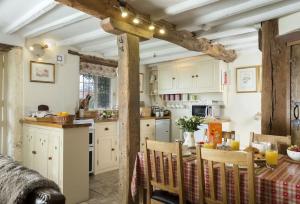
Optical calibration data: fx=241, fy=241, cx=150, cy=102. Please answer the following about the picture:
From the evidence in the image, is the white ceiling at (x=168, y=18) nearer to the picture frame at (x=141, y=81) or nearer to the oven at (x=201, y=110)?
the oven at (x=201, y=110)

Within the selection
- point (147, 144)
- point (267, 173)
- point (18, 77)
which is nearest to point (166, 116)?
point (18, 77)

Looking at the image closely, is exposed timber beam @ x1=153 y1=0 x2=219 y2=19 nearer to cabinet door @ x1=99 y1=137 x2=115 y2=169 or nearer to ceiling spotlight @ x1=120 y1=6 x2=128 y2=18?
ceiling spotlight @ x1=120 y1=6 x2=128 y2=18

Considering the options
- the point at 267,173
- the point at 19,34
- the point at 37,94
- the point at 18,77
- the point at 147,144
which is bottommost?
the point at 267,173

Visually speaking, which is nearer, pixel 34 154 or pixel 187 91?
pixel 34 154

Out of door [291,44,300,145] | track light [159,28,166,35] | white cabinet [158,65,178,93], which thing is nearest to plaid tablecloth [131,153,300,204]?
door [291,44,300,145]

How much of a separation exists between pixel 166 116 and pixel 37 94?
2.86 meters

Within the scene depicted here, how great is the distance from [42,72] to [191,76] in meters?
2.90

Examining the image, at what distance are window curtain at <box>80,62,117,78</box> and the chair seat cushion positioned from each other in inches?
125

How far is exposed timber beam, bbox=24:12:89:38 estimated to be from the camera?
2791mm

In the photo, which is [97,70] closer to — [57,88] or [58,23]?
[57,88]

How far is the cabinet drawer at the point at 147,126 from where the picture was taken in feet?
16.1

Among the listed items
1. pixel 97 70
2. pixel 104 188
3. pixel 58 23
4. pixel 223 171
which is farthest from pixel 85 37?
pixel 223 171

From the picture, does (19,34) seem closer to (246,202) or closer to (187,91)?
(187,91)

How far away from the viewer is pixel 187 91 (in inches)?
205
